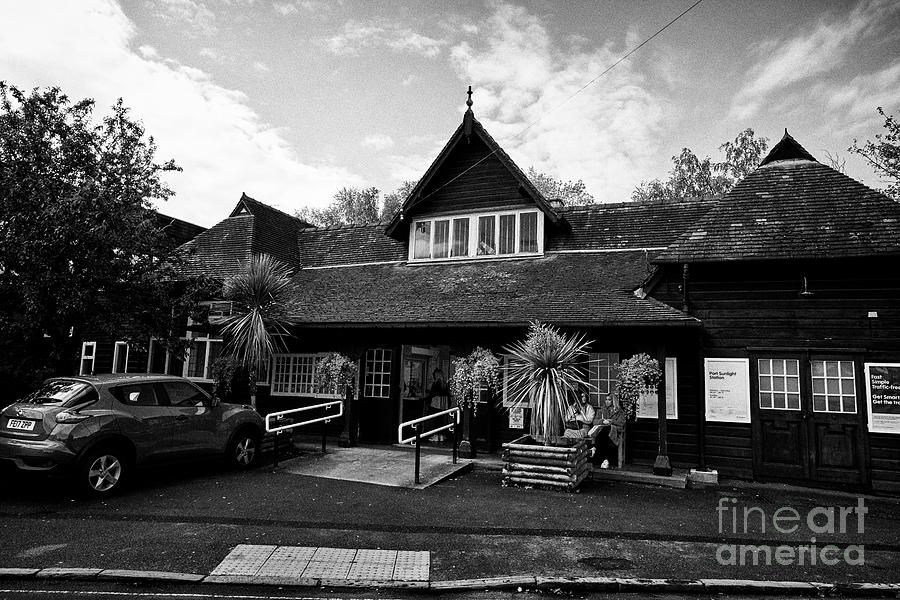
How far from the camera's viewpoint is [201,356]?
15500mm

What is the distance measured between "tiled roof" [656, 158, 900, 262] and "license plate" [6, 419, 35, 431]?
10.7 metres

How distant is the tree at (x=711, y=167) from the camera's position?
31.2 m

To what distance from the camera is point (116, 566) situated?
5.12 m

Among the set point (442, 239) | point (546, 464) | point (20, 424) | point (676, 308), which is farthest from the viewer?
point (442, 239)

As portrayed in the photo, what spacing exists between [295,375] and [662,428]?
9.19m

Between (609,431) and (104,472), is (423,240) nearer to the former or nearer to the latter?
(609,431)

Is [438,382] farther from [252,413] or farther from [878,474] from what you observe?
[878,474]

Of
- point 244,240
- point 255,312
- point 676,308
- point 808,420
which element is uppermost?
point 244,240

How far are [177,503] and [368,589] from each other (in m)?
4.13

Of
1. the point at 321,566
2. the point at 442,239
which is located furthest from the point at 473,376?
the point at 321,566

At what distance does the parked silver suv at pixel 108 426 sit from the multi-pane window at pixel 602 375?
740 cm

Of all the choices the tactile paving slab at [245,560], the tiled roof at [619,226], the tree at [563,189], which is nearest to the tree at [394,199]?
the tree at [563,189]

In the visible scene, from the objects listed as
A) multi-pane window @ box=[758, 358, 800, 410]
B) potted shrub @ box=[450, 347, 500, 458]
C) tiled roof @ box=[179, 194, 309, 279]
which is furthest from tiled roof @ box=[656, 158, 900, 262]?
tiled roof @ box=[179, 194, 309, 279]

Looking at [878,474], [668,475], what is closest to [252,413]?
[668,475]
